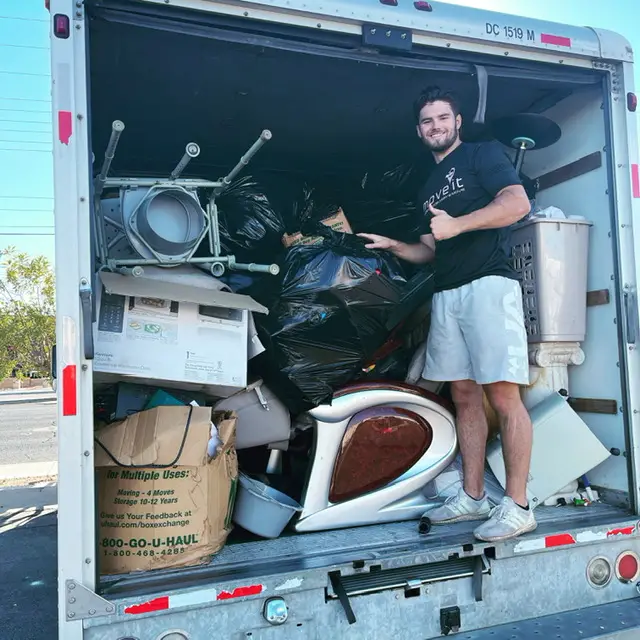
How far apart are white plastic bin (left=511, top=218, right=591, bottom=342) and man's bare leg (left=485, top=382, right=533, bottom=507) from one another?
0.40 meters

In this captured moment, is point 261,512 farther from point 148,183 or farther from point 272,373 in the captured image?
point 148,183

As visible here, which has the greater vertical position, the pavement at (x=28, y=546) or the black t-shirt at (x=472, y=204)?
the black t-shirt at (x=472, y=204)

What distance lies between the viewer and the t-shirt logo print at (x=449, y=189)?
8.57 ft

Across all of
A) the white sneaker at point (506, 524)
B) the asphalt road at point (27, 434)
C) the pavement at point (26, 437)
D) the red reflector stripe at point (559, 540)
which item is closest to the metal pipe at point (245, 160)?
the white sneaker at point (506, 524)

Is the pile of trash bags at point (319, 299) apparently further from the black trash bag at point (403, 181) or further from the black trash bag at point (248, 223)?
the black trash bag at point (403, 181)

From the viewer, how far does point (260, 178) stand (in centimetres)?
312

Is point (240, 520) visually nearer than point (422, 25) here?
No

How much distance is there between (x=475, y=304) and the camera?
2482 mm

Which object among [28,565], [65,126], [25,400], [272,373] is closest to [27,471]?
[28,565]

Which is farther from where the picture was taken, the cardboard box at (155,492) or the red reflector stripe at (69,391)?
the cardboard box at (155,492)

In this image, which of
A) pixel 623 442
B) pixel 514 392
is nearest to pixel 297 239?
pixel 514 392

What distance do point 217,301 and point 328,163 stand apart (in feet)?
6.44

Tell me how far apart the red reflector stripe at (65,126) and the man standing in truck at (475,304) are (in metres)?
1.32

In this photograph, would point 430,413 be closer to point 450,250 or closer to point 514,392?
point 514,392
